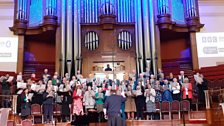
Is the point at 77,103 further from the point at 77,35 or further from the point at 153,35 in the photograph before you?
the point at 153,35

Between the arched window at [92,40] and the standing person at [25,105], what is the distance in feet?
10.6

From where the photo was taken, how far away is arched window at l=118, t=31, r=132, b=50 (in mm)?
11516

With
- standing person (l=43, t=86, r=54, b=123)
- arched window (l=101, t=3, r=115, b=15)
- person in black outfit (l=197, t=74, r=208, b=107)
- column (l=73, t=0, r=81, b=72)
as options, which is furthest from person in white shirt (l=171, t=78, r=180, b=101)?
arched window (l=101, t=3, r=115, b=15)

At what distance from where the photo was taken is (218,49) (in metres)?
Answer: 12.4

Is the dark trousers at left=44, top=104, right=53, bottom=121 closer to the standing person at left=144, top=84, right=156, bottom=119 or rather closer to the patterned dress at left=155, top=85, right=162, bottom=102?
the standing person at left=144, top=84, right=156, bottom=119

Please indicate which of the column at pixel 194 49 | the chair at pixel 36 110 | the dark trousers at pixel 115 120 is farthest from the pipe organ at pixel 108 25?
the dark trousers at pixel 115 120

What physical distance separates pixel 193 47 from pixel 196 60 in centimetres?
49

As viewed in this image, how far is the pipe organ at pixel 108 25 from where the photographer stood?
11242 mm

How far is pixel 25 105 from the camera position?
8.73m

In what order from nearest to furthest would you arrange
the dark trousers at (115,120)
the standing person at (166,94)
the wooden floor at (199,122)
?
the dark trousers at (115,120), the wooden floor at (199,122), the standing person at (166,94)

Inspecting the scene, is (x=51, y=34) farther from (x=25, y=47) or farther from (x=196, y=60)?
(x=196, y=60)

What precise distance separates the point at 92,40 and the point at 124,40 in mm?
1098

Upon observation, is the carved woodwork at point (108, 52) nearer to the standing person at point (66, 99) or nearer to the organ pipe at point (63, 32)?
the organ pipe at point (63, 32)

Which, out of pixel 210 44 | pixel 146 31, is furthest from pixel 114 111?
pixel 210 44
